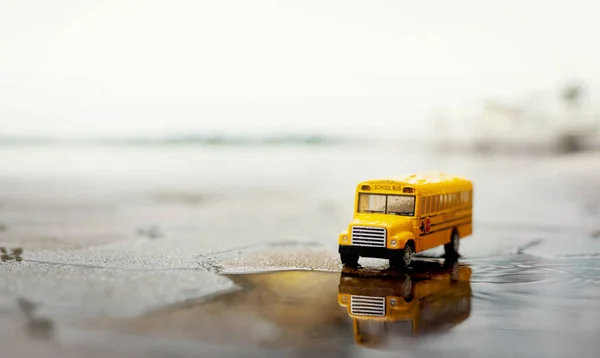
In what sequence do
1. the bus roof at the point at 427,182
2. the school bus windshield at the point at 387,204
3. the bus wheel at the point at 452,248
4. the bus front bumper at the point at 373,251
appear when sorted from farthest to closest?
1. the bus wheel at the point at 452,248
2. the bus roof at the point at 427,182
3. the school bus windshield at the point at 387,204
4. the bus front bumper at the point at 373,251

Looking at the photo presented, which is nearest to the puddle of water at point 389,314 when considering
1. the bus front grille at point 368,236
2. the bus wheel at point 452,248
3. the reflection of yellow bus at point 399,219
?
the reflection of yellow bus at point 399,219

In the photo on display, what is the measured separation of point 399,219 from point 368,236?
2.80ft

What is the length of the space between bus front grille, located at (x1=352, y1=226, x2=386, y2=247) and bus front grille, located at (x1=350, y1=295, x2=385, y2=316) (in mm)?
2640

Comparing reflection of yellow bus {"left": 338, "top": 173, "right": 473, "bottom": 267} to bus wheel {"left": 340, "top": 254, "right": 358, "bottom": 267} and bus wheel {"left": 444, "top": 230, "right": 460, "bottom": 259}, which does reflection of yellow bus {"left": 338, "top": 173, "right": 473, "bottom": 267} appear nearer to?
bus wheel {"left": 340, "top": 254, "right": 358, "bottom": 267}

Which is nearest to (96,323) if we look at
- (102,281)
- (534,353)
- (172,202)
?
(102,281)

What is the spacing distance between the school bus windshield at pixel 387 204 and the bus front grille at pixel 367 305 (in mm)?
3705

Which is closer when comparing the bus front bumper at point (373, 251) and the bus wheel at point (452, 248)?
the bus front bumper at point (373, 251)

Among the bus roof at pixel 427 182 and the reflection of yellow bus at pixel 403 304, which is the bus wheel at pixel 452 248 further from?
the reflection of yellow bus at pixel 403 304

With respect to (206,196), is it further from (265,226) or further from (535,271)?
(535,271)

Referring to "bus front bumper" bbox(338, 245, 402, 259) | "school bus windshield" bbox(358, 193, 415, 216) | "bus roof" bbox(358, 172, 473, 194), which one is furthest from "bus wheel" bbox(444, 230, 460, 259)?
"bus front bumper" bbox(338, 245, 402, 259)

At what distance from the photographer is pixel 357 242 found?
17.8m

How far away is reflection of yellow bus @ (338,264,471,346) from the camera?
40.7ft

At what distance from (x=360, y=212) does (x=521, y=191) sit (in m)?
31.3

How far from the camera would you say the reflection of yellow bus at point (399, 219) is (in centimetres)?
1766
